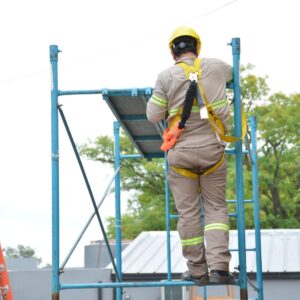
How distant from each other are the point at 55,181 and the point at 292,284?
14.9 m

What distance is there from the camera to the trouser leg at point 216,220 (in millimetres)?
7422

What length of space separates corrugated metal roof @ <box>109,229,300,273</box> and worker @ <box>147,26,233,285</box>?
13.5 m

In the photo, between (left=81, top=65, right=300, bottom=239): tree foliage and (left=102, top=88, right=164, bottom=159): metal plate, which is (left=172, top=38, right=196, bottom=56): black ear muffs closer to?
(left=102, top=88, right=164, bottom=159): metal plate

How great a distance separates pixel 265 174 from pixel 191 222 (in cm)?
2858

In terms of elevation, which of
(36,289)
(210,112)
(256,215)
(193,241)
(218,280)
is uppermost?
(210,112)

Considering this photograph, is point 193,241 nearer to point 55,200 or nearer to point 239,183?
point 239,183

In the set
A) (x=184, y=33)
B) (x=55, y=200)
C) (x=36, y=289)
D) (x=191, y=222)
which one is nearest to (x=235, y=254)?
(x=36, y=289)

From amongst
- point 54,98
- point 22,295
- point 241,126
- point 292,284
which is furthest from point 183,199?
point 22,295

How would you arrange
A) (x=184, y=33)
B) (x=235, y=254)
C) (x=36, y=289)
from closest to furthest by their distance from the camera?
(x=184, y=33)
(x=235, y=254)
(x=36, y=289)

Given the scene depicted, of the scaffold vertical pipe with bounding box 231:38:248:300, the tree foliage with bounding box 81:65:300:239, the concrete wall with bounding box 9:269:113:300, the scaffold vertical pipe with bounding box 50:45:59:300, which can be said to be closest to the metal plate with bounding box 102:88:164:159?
the scaffold vertical pipe with bounding box 50:45:59:300

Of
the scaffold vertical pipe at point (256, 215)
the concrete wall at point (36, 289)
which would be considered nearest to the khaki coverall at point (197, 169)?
the scaffold vertical pipe at point (256, 215)

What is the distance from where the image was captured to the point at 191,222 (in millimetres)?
7512

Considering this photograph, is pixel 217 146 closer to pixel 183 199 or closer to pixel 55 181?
pixel 183 199

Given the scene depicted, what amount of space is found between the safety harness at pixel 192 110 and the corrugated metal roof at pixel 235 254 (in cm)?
1358
